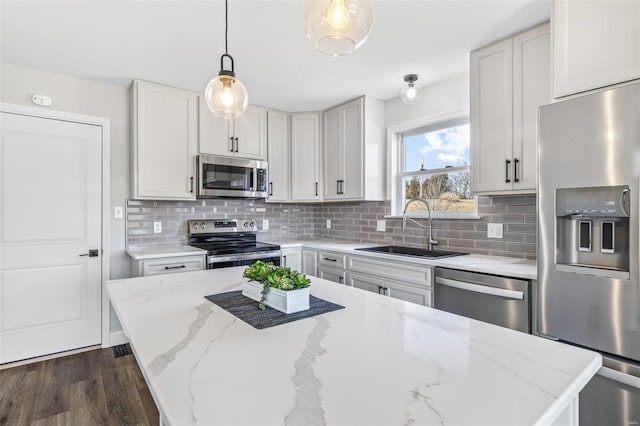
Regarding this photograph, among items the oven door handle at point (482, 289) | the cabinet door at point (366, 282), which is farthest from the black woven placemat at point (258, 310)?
the cabinet door at point (366, 282)

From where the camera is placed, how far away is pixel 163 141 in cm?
310

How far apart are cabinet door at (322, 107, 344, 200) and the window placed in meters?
0.62

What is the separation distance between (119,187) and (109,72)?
0.97 meters

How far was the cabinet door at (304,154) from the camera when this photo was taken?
3904 mm

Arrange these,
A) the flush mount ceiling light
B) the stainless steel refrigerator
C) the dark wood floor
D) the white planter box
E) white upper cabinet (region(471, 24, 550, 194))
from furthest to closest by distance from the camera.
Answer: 1. white upper cabinet (region(471, 24, 550, 194))
2. the dark wood floor
3. the stainless steel refrigerator
4. the white planter box
5. the flush mount ceiling light

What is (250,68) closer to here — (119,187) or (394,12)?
(394,12)

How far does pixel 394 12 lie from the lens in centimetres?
198

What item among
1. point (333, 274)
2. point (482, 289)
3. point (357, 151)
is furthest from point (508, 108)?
point (333, 274)

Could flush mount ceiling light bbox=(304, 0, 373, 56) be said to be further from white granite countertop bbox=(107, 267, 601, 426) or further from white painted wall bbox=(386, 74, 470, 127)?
white painted wall bbox=(386, 74, 470, 127)

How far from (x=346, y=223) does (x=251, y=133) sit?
1.45 metres

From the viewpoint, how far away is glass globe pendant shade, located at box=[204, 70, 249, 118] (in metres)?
1.61

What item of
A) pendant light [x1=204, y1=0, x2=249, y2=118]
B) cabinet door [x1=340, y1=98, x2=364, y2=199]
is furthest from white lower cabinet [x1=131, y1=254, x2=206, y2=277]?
pendant light [x1=204, y1=0, x2=249, y2=118]

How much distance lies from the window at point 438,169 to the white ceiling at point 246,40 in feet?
1.59

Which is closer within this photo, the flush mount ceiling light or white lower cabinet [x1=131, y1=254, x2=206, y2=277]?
the flush mount ceiling light
